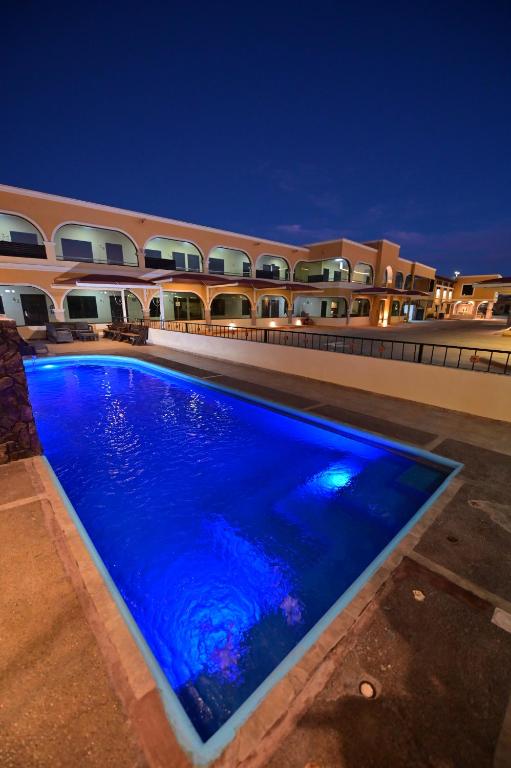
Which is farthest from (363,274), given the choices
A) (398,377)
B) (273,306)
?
(398,377)

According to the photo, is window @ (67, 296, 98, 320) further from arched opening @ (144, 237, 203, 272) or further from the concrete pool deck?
the concrete pool deck

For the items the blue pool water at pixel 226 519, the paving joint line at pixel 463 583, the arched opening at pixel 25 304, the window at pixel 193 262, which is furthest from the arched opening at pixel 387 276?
the paving joint line at pixel 463 583

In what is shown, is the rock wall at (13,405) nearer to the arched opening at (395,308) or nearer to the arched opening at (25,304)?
the arched opening at (25,304)

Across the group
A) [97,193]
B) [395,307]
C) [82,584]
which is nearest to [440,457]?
[82,584]

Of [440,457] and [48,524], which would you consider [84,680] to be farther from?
[440,457]

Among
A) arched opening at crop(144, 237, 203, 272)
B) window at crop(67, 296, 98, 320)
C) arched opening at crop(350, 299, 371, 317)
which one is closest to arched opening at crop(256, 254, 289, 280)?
arched opening at crop(144, 237, 203, 272)

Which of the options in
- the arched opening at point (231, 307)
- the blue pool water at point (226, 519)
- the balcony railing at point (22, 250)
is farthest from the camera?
the arched opening at point (231, 307)

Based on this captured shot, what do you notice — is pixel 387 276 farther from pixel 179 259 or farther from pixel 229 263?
pixel 179 259

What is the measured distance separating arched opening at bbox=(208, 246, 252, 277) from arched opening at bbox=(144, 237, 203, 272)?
4.51ft

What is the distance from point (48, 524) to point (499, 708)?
3851 mm

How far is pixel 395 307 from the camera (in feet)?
109

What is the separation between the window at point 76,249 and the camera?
65.3ft

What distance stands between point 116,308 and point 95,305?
4.86 ft

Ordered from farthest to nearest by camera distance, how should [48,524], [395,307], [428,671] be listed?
[395,307], [48,524], [428,671]
